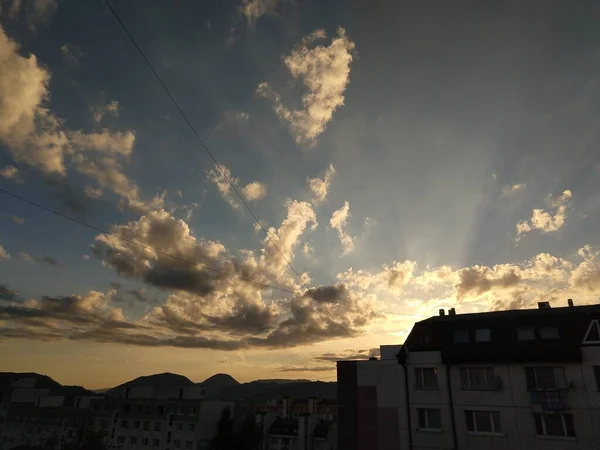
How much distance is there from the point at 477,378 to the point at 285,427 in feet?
251

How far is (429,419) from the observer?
28703 millimetres

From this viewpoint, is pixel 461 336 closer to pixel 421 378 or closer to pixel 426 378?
pixel 426 378

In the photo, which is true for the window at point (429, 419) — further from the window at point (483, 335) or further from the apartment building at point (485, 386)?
the window at point (483, 335)

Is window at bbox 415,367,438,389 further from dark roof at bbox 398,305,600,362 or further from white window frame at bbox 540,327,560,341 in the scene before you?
white window frame at bbox 540,327,560,341

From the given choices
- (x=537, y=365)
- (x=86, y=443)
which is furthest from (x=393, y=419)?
(x=86, y=443)

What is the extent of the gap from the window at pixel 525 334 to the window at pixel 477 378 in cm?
351

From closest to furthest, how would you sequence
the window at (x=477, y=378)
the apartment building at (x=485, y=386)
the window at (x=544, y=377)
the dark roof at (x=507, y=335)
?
the apartment building at (x=485, y=386)
the window at (x=544, y=377)
the dark roof at (x=507, y=335)
the window at (x=477, y=378)

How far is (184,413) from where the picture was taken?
7094 centimetres

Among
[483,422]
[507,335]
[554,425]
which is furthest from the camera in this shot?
[507,335]

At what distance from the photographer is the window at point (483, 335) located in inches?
1157

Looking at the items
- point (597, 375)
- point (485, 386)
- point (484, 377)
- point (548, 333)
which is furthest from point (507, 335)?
point (597, 375)

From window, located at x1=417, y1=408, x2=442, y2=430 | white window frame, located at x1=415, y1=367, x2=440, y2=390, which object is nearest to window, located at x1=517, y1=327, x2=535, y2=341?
white window frame, located at x1=415, y1=367, x2=440, y2=390

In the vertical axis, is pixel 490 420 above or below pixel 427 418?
above

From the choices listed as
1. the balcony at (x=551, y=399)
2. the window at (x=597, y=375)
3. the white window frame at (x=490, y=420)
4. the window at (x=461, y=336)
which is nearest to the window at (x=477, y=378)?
the white window frame at (x=490, y=420)
